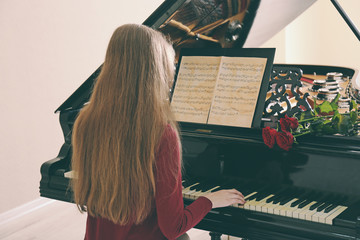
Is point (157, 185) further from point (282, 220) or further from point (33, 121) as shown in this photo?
point (33, 121)

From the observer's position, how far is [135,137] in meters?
1.47

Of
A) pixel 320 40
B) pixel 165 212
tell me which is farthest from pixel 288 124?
pixel 320 40

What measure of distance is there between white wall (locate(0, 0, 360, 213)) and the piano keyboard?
2.26 metres

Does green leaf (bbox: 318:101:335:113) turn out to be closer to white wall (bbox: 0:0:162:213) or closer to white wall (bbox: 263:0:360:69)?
white wall (bbox: 0:0:162:213)

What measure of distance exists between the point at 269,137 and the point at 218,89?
38 cm

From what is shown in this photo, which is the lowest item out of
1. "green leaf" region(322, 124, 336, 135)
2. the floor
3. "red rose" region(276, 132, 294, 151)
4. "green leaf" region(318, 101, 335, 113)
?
the floor

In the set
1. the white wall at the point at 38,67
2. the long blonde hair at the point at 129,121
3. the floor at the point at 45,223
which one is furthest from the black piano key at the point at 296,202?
the white wall at the point at 38,67

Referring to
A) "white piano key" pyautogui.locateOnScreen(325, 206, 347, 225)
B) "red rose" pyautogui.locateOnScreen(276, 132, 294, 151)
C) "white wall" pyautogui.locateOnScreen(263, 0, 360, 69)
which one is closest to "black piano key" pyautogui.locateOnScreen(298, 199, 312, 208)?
"white piano key" pyautogui.locateOnScreen(325, 206, 347, 225)

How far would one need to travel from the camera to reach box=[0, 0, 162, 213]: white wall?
3.68 meters

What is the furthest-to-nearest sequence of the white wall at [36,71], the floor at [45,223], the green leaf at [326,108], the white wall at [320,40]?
the white wall at [320,40], the white wall at [36,71], the floor at [45,223], the green leaf at [326,108]

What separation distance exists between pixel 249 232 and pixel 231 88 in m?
0.63

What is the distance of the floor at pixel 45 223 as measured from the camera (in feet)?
11.5

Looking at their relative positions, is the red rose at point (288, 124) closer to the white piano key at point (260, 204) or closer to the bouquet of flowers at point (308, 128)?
the bouquet of flowers at point (308, 128)

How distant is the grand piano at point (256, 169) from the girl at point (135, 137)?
381 mm
